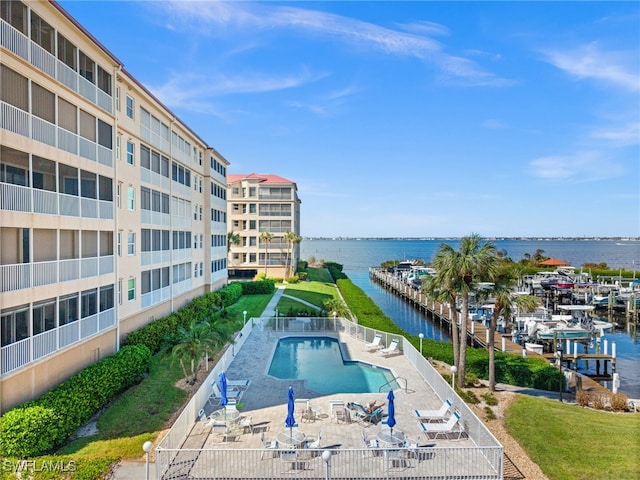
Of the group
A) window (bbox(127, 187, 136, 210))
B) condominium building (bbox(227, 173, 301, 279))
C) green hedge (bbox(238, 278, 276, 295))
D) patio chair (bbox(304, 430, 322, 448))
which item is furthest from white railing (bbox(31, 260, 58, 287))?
condominium building (bbox(227, 173, 301, 279))

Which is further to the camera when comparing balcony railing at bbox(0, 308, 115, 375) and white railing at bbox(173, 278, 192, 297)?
white railing at bbox(173, 278, 192, 297)

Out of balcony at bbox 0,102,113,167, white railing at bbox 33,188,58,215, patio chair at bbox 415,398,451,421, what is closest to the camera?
balcony at bbox 0,102,113,167

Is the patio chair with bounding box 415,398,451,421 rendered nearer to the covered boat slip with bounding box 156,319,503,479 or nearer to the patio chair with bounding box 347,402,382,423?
the covered boat slip with bounding box 156,319,503,479

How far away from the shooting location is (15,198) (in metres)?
14.1

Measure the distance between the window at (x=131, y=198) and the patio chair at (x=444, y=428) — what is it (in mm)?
18754

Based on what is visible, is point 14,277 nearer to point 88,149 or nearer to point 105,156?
point 88,149

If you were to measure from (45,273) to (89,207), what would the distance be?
400 centimetres

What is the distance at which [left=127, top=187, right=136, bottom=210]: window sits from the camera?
23.7m

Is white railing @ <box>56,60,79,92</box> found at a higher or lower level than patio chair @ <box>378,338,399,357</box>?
higher

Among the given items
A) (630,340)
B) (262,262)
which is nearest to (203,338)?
(630,340)

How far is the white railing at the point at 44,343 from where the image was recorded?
14712 mm

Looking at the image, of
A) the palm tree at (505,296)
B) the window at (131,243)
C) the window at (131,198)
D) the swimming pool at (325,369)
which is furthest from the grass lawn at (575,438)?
the window at (131,198)

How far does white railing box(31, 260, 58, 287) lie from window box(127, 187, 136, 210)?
26.9 ft

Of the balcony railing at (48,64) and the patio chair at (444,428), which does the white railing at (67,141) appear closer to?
the balcony railing at (48,64)
